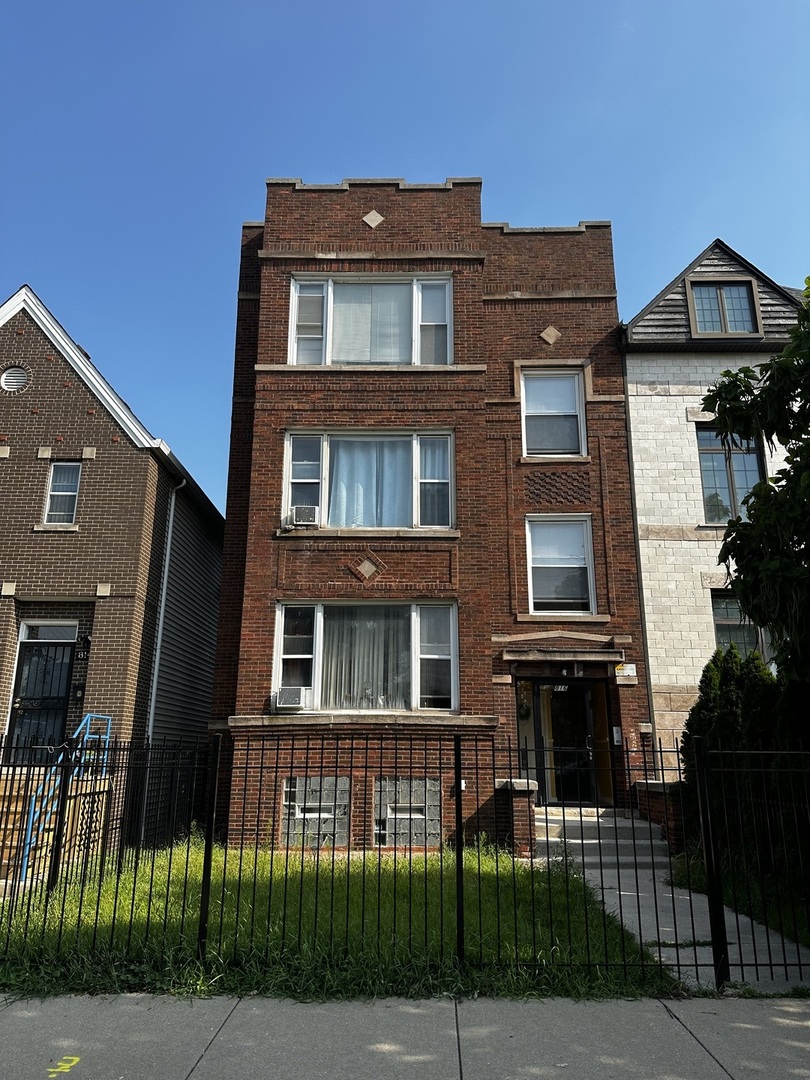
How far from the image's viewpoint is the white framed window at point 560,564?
14.4m

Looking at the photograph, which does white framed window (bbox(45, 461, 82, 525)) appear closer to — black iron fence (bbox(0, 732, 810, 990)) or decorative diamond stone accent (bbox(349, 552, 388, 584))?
black iron fence (bbox(0, 732, 810, 990))

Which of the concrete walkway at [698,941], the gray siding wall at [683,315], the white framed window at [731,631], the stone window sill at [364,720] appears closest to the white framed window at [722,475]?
the white framed window at [731,631]

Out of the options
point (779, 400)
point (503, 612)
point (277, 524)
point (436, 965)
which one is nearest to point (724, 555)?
point (779, 400)

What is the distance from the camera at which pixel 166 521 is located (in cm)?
1482

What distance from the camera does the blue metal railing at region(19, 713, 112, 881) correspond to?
27.1 feet

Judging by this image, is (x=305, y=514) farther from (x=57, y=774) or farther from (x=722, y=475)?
(x=722, y=475)

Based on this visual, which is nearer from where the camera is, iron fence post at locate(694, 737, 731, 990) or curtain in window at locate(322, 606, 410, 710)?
iron fence post at locate(694, 737, 731, 990)

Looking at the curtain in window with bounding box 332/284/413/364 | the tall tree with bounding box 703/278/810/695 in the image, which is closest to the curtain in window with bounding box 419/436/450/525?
the curtain in window with bounding box 332/284/413/364

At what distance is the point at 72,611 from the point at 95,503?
1894 mm

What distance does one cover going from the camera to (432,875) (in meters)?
9.26

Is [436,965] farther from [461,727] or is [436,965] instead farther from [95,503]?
[95,503]

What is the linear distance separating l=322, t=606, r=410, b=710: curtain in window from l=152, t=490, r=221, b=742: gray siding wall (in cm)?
310

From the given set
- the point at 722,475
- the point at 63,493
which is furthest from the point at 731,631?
the point at 63,493

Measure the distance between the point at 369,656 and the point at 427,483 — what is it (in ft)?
10.3
